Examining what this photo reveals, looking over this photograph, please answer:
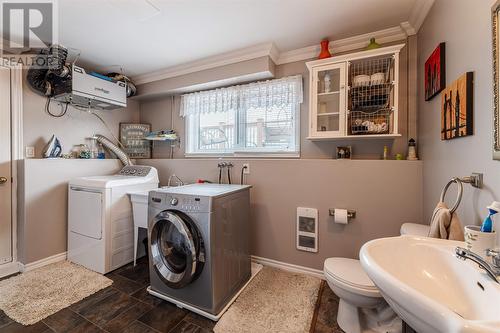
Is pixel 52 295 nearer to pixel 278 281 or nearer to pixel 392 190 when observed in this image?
pixel 278 281

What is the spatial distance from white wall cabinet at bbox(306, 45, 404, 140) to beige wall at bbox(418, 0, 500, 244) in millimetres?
264

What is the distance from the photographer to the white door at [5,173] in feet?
7.24

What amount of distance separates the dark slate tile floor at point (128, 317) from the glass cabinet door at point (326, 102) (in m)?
1.46

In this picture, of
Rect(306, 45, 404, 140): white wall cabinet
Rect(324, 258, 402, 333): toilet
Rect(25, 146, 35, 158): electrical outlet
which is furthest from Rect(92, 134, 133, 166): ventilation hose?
Rect(324, 258, 402, 333): toilet

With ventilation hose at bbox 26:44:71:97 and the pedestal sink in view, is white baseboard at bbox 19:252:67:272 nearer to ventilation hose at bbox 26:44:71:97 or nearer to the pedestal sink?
ventilation hose at bbox 26:44:71:97

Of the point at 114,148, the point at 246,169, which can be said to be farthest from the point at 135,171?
the point at 246,169

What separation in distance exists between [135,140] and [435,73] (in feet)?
11.5

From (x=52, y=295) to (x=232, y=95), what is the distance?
2596 millimetres

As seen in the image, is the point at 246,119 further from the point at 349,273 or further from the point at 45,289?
the point at 45,289

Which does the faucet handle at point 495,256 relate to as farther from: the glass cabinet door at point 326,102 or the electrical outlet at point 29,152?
the electrical outlet at point 29,152

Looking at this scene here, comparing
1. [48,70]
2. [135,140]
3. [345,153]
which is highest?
[48,70]

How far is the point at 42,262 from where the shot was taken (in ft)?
7.75

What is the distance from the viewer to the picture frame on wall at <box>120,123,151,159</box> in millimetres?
3289

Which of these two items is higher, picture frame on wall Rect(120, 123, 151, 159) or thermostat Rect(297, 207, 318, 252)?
picture frame on wall Rect(120, 123, 151, 159)
